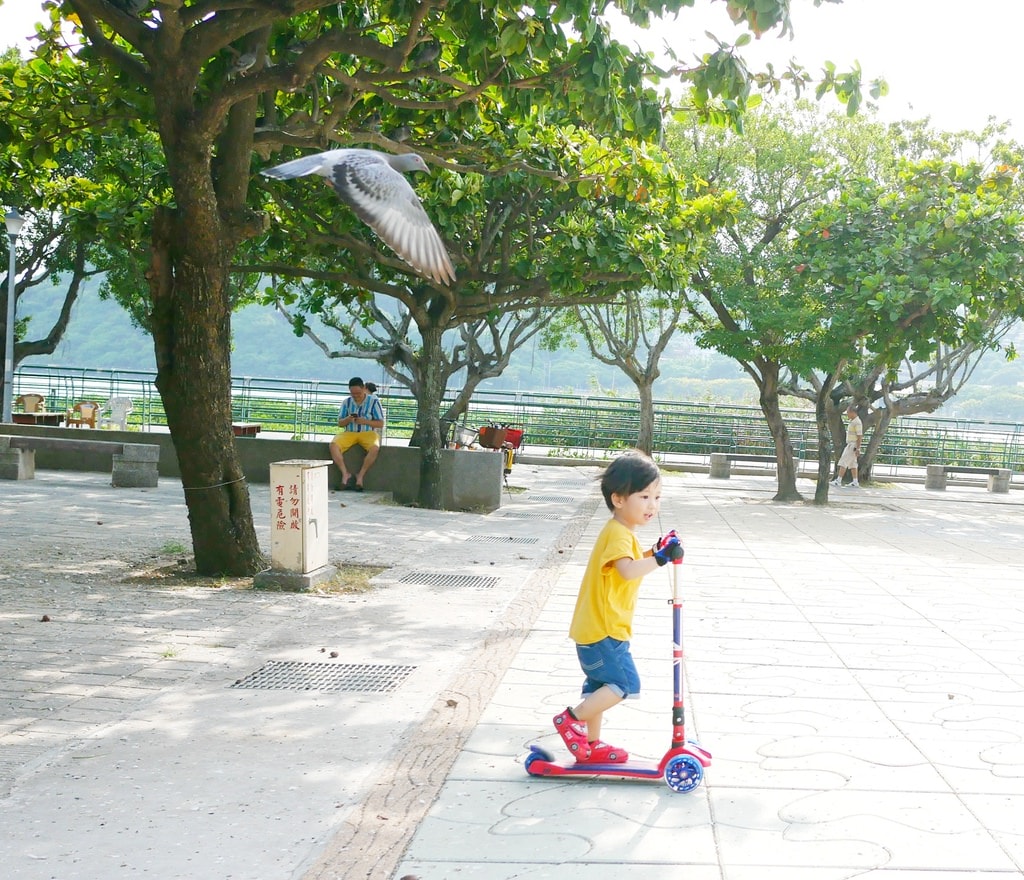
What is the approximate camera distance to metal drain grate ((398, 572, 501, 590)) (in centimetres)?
846

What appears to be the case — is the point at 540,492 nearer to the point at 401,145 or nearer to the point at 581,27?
the point at 401,145

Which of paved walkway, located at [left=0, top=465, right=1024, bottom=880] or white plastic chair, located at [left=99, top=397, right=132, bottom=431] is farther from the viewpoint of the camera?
white plastic chair, located at [left=99, top=397, right=132, bottom=431]

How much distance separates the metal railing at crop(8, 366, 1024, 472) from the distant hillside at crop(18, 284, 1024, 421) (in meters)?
34.9

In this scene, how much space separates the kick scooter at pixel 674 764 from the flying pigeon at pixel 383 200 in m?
2.32

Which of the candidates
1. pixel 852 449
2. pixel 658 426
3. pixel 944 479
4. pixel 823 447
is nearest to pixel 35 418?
pixel 823 447

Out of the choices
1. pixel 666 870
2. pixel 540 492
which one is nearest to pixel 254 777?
pixel 666 870

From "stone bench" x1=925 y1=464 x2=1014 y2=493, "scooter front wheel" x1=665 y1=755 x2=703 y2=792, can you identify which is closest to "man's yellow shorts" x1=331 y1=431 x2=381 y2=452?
"scooter front wheel" x1=665 y1=755 x2=703 y2=792

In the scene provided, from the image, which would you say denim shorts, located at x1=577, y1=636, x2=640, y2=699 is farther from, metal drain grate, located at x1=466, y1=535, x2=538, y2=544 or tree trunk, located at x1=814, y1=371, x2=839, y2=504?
tree trunk, located at x1=814, y1=371, x2=839, y2=504

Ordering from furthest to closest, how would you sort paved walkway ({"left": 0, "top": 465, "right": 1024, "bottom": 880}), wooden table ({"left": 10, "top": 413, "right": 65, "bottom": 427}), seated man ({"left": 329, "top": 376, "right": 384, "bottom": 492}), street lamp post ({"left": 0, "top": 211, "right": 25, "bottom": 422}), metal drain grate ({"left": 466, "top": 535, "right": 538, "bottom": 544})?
wooden table ({"left": 10, "top": 413, "right": 65, "bottom": 427})
street lamp post ({"left": 0, "top": 211, "right": 25, "bottom": 422})
seated man ({"left": 329, "top": 376, "right": 384, "bottom": 492})
metal drain grate ({"left": 466, "top": 535, "right": 538, "bottom": 544})
paved walkway ({"left": 0, "top": 465, "right": 1024, "bottom": 880})

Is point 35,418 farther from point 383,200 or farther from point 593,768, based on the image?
point 593,768

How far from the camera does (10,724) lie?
177 inches

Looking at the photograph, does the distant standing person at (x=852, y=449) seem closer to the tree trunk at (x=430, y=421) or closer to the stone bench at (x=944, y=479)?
the stone bench at (x=944, y=479)

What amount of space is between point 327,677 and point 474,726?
3.66 feet

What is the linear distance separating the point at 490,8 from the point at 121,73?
3.71 metres
